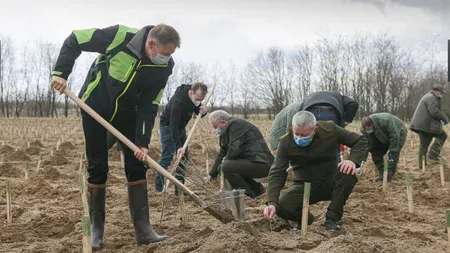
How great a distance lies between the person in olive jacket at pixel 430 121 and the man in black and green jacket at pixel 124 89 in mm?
6429

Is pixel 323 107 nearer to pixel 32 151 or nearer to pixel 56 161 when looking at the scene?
pixel 56 161

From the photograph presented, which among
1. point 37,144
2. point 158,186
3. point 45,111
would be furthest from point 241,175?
point 45,111

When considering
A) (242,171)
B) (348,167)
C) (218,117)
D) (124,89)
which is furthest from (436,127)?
(124,89)

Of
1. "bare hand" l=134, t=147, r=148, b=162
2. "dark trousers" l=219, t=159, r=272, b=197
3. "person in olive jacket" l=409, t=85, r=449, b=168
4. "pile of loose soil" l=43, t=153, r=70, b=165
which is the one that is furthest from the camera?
"pile of loose soil" l=43, t=153, r=70, b=165

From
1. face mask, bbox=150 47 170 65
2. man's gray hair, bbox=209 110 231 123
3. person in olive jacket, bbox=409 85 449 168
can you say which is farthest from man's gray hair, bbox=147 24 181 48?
person in olive jacket, bbox=409 85 449 168

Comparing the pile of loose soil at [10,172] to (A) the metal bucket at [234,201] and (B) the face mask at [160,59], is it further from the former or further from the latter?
(B) the face mask at [160,59]

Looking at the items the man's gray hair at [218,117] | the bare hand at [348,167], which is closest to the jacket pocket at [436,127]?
the man's gray hair at [218,117]

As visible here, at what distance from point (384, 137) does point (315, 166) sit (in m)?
3.51

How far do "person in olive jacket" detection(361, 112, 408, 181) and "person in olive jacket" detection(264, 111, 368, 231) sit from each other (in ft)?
10.6

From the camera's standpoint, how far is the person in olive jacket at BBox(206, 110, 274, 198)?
5.92 meters

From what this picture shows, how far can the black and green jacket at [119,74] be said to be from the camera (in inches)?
142

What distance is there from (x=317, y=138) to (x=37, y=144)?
1138cm

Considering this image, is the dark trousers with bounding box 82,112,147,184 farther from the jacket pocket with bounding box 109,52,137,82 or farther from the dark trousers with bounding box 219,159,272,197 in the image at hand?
the dark trousers with bounding box 219,159,272,197

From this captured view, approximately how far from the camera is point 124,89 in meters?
3.68
